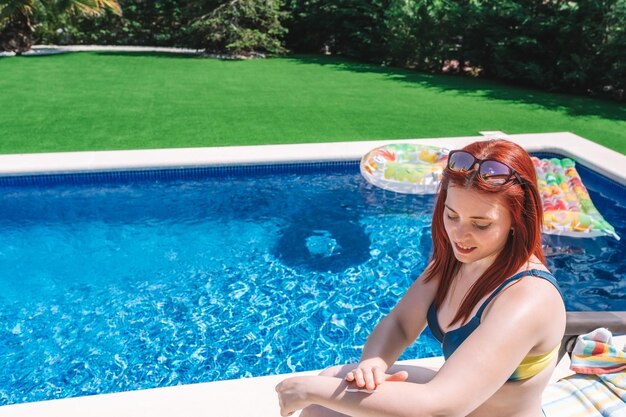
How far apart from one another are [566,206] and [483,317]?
4.46 m

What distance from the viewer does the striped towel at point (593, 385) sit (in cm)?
211

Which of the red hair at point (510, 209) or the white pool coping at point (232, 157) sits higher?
the red hair at point (510, 209)

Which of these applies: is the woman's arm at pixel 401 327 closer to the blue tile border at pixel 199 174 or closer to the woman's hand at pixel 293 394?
the woman's hand at pixel 293 394

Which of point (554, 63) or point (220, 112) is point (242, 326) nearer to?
point (220, 112)

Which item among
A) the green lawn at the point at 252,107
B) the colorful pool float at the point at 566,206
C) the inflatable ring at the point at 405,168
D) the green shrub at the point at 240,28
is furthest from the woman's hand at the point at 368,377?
the green shrub at the point at 240,28

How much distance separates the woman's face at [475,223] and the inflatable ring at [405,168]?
454 cm

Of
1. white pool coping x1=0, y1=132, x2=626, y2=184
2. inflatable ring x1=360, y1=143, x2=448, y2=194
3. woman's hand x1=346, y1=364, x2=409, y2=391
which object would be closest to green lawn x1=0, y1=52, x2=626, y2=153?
white pool coping x1=0, y1=132, x2=626, y2=184

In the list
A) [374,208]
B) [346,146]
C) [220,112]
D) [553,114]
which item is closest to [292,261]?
[374,208]

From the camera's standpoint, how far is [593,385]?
2.24 metres

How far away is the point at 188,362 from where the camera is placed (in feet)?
13.0

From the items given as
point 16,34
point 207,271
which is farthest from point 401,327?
point 16,34

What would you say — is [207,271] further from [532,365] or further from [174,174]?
[532,365]

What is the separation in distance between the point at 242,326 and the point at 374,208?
267cm

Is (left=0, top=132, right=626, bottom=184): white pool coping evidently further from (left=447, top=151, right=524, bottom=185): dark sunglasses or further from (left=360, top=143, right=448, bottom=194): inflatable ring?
(left=447, top=151, right=524, bottom=185): dark sunglasses
